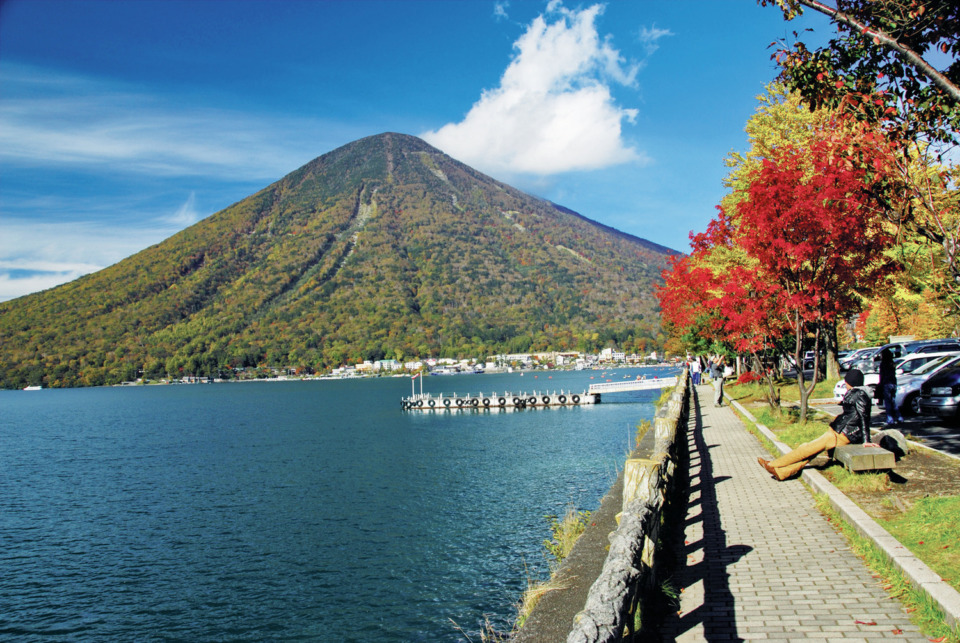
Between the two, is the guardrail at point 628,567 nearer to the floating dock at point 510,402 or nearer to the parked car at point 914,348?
the parked car at point 914,348

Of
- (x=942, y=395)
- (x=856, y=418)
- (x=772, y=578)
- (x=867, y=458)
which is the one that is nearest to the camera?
(x=772, y=578)

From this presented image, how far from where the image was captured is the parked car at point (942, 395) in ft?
47.0

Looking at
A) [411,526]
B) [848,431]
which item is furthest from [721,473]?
[411,526]

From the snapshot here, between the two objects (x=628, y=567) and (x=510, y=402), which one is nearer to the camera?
(x=628, y=567)

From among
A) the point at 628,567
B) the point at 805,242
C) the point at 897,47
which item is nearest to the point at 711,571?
the point at 628,567

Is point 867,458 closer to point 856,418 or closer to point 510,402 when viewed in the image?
point 856,418

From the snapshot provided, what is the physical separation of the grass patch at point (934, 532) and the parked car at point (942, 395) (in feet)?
26.5

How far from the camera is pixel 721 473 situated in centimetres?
1284

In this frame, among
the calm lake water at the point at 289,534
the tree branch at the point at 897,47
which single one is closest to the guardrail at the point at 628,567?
the tree branch at the point at 897,47

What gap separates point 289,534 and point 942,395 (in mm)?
18104

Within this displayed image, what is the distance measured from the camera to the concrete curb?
512cm

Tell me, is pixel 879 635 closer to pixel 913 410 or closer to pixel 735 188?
pixel 913 410

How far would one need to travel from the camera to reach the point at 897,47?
18.3 feet

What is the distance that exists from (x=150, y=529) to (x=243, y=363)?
614 ft
